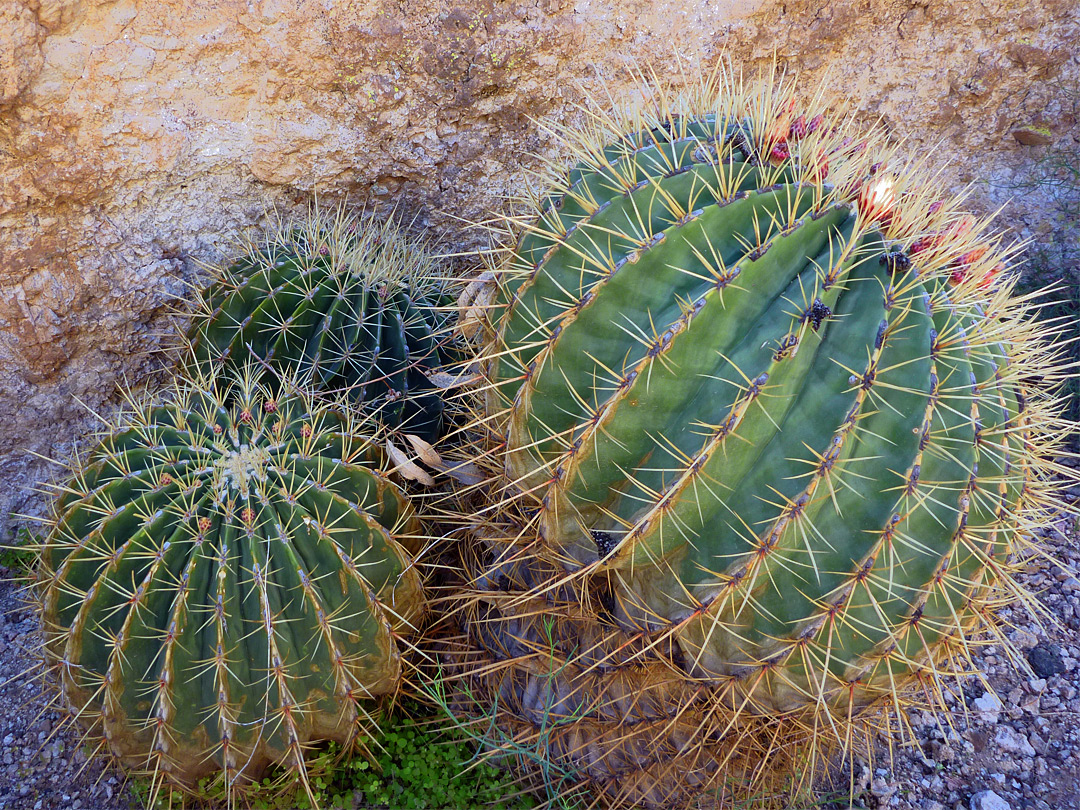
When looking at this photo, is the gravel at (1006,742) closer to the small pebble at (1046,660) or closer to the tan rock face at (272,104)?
the small pebble at (1046,660)

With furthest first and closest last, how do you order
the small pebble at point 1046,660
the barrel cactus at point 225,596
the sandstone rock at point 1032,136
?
the sandstone rock at point 1032,136, the small pebble at point 1046,660, the barrel cactus at point 225,596

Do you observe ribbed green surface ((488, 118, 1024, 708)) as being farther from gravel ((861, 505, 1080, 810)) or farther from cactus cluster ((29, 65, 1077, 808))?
gravel ((861, 505, 1080, 810))

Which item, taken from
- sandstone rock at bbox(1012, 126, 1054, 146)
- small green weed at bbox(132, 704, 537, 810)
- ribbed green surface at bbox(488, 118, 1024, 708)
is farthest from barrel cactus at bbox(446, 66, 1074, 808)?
sandstone rock at bbox(1012, 126, 1054, 146)

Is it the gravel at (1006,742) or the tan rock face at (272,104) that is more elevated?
the tan rock face at (272,104)

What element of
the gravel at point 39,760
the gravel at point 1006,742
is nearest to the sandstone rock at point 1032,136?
the gravel at point 1006,742

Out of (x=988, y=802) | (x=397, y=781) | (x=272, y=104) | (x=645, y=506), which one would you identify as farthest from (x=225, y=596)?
(x=988, y=802)

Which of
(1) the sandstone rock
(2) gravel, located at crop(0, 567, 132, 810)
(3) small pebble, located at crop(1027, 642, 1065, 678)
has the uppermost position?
(2) gravel, located at crop(0, 567, 132, 810)

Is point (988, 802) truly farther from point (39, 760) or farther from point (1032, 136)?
point (1032, 136)
